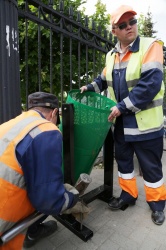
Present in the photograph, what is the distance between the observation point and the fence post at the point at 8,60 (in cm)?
198

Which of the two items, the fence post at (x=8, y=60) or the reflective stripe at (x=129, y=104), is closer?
the fence post at (x=8, y=60)

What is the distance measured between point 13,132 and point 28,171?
0.24 m

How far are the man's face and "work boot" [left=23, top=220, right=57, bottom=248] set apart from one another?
195cm

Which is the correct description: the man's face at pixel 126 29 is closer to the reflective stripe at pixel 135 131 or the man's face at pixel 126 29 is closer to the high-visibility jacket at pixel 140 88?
the high-visibility jacket at pixel 140 88

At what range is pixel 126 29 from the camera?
85.9 inches

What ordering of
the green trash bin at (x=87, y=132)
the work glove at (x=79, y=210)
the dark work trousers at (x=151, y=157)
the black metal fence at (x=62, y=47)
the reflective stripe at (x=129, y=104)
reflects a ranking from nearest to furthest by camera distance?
1. the work glove at (x=79, y=210)
2. the green trash bin at (x=87, y=132)
3. the reflective stripe at (x=129, y=104)
4. the dark work trousers at (x=151, y=157)
5. the black metal fence at (x=62, y=47)

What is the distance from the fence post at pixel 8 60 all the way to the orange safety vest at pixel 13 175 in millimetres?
728

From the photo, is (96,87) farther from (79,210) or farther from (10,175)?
(10,175)

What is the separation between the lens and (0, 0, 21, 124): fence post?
6.51ft

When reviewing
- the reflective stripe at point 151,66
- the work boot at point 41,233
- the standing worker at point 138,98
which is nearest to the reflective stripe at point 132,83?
the standing worker at point 138,98

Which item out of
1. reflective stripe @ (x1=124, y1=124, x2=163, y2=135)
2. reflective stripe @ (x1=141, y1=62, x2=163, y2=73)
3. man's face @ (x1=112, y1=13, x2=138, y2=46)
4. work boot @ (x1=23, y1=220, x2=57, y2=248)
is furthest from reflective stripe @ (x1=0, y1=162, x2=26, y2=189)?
man's face @ (x1=112, y1=13, x2=138, y2=46)

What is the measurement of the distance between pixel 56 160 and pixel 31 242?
3.73ft

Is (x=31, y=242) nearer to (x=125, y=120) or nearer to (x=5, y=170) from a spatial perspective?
(x=5, y=170)

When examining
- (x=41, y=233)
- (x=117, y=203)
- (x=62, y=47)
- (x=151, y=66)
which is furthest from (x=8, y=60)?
(x=117, y=203)
